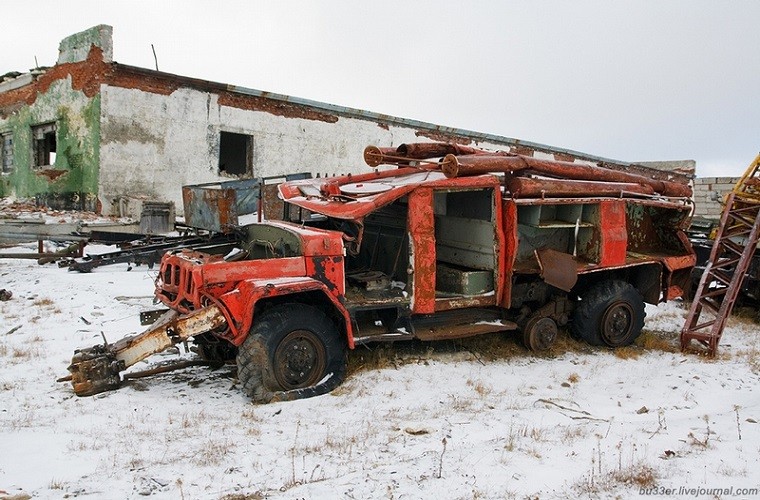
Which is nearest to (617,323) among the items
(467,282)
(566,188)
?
(566,188)

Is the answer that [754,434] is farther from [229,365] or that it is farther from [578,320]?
[229,365]

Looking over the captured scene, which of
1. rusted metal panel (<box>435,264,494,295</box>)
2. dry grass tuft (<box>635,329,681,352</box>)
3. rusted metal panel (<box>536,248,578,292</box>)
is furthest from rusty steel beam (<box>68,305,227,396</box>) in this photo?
dry grass tuft (<box>635,329,681,352</box>)

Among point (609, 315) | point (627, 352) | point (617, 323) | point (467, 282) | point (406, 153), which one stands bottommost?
point (627, 352)

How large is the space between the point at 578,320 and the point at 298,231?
3887 millimetres

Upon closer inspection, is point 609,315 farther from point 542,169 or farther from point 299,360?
point 299,360

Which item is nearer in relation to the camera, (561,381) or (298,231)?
(298,231)

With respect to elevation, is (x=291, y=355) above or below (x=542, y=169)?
below

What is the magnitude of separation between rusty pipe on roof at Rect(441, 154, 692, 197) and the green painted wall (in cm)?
1054

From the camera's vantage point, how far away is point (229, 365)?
6.41 m

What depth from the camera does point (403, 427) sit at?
4.81m

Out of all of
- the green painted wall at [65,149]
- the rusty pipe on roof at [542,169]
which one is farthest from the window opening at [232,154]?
the rusty pipe on roof at [542,169]

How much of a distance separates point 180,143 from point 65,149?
2.76m

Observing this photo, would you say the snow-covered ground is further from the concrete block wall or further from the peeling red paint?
the concrete block wall

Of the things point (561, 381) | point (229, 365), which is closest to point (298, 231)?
point (229, 365)
